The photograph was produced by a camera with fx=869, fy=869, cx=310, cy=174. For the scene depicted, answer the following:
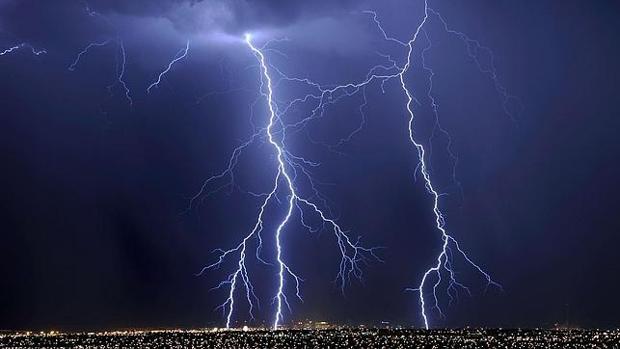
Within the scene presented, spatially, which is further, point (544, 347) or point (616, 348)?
point (544, 347)

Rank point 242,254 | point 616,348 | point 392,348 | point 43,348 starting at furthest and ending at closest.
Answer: point 43,348 < point 392,348 < point 616,348 < point 242,254

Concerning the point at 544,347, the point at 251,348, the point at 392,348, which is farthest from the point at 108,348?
the point at 544,347

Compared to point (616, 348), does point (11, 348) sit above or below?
above

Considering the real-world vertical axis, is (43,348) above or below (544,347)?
above

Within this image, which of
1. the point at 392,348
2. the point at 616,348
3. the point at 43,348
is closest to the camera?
the point at 616,348

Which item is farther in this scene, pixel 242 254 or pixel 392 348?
pixel 392 348

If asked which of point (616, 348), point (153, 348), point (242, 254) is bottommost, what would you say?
point (616, 348)

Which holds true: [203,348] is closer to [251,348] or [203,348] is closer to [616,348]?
[251,348]

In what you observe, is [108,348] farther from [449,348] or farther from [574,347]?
[574,347]

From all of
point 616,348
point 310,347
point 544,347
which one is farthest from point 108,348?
point 616,348
